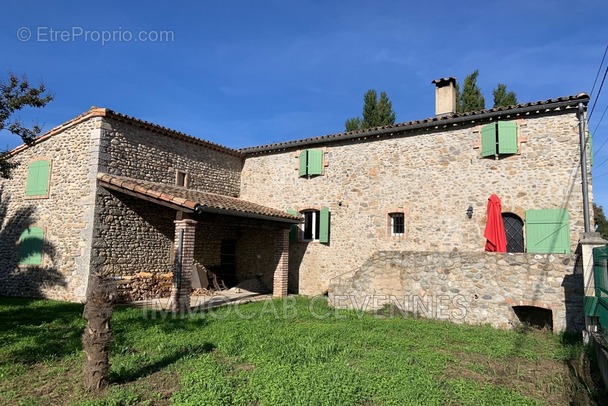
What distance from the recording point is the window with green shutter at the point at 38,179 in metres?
11.3

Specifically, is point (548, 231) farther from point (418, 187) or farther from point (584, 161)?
point (418, 187)

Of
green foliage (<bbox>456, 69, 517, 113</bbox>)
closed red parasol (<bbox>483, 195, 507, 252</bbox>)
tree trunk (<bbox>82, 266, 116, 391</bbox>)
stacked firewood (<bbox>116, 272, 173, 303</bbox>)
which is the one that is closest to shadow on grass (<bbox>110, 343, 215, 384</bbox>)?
tree trunk (<bbox>82, 266, 116, 391</bbox>)

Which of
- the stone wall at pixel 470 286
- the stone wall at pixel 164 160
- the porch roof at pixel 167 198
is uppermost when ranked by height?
the stone wall at pixel 164 160

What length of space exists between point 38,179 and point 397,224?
10516mm

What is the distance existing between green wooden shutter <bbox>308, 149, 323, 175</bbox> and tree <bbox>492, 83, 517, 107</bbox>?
1114 centimetres

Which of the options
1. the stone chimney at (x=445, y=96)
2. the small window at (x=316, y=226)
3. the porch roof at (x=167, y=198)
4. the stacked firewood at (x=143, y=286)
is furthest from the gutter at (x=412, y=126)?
the stacked firewood at (x=143, y=286)

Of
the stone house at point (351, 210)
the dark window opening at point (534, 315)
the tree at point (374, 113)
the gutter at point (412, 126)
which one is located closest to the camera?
the dark window opening at point (534, 315)

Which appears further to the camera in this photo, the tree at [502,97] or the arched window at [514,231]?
the tree at [502,97]

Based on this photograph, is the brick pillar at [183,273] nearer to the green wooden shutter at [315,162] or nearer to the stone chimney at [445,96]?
the green wooden shutter at [315,162]

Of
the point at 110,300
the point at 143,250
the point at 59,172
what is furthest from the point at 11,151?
the point at 110,300

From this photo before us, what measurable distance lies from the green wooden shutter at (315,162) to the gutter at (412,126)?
0.35m

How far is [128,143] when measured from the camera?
444 inches

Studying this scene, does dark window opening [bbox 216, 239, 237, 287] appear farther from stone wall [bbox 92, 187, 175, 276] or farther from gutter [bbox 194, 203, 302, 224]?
gutter [bbox 194, 203, 302, 224]

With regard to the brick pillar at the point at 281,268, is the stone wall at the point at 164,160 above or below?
above
